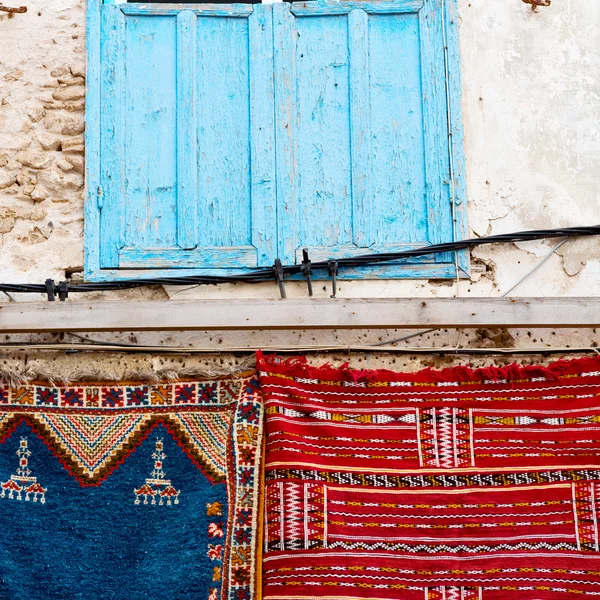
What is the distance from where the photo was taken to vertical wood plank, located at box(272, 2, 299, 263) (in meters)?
4.04

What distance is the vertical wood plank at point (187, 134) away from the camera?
4.02 metres

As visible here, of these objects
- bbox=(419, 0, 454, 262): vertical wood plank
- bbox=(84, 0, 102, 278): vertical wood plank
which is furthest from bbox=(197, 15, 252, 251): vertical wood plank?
bbox=(419, 0, 454, 262): vertical wood plank

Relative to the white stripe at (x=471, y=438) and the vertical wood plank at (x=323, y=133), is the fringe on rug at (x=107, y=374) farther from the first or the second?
the white stripe at (x=471, y=438)

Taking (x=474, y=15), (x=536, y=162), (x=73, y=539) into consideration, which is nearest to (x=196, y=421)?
(x=73, y=539)

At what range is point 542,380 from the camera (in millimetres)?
3861

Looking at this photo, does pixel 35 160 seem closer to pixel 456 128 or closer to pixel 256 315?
pixel 256 315

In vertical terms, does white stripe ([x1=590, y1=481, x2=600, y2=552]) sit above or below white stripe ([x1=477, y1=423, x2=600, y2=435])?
below

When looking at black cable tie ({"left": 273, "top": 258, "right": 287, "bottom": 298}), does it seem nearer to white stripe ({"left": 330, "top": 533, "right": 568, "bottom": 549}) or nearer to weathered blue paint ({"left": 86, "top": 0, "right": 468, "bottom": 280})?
weathered blue paint ({"left": 86, "top": 0, "right": 468, "bottom": 280})

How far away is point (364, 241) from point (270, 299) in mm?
577

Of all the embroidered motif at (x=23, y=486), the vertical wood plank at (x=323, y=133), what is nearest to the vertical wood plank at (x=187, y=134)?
the vertical wood plank at (x=323, y=133)

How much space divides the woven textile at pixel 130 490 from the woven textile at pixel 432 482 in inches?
5.6

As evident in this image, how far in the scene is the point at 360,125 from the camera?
4.12 meters

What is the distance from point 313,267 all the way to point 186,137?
0.86m

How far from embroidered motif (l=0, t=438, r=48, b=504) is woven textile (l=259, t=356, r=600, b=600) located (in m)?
0.96
